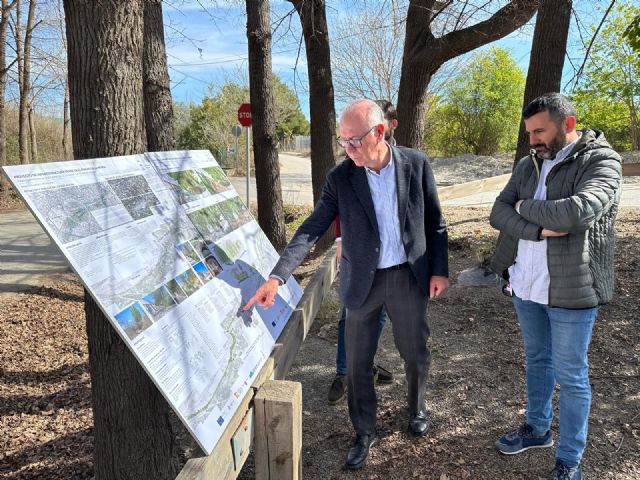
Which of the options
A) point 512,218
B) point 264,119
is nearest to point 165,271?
point 512,218

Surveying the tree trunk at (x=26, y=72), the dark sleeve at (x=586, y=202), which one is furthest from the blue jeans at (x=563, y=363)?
the tree trunk at (x=26, y=72)

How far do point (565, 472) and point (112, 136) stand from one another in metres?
2.65

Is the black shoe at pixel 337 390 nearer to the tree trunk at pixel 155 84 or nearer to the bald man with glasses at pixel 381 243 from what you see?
the bald man with glasses at pixel 381 243

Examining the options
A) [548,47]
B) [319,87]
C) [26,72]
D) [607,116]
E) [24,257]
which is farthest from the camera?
[607,116]

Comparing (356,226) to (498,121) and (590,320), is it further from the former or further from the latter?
(498,121)

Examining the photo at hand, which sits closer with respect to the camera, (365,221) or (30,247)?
(365,221)

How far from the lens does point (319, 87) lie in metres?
6.96

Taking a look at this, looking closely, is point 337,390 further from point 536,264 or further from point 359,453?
point 536,264

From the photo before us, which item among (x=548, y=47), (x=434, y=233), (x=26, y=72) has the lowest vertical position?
(x=434, y=233)

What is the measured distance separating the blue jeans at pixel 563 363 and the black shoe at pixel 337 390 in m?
1.30

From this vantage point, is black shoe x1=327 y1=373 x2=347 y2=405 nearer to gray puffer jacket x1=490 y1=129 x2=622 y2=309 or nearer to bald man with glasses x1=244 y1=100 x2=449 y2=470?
bald man with glasses x1=244 y1=100 x2=449 y2=470

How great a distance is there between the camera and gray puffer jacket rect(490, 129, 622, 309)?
2109 millimetres

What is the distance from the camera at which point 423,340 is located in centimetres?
265

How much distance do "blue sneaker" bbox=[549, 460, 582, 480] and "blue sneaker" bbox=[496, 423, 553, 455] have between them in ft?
1.04
